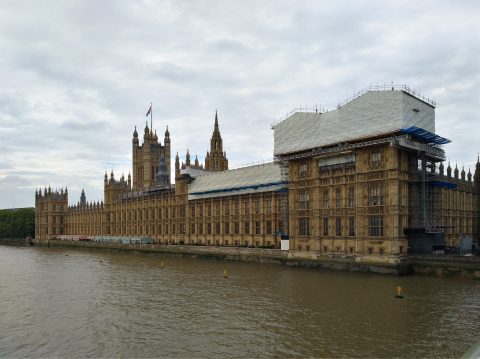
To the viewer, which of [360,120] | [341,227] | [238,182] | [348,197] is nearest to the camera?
[360,120]

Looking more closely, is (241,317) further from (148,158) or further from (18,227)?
(18,227)

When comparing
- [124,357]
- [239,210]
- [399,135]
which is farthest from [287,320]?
[239,210]

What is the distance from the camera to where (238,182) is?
3979 inches

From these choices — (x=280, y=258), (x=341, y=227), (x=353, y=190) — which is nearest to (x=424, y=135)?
(x=353, y=190)

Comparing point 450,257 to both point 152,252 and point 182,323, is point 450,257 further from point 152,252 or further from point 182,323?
point 152,252

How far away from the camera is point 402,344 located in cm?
2708

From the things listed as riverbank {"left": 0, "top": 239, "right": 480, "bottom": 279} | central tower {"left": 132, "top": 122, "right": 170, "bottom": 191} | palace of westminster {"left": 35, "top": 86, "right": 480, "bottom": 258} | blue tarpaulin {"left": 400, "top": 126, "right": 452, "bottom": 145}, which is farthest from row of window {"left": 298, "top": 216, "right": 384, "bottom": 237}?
central tower {"left": 132, "top": 122, "right": 170, "bottom": 191}

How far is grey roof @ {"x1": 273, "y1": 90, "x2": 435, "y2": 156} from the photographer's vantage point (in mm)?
60375

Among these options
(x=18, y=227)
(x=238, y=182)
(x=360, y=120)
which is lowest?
(x=18, y=227)

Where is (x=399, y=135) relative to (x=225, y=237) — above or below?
above

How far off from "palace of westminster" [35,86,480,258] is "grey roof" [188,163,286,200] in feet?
1.08

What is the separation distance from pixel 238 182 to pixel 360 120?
42.5 meters

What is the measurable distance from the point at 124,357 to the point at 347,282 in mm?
31859

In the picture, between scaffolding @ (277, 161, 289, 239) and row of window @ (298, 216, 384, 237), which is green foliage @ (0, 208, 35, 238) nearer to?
scaffolding @ (277, 161, 289, 239)
